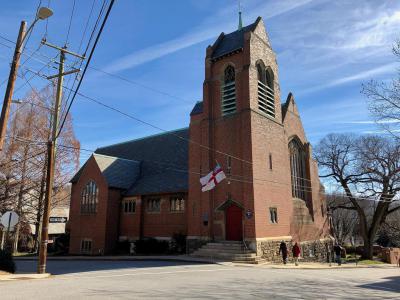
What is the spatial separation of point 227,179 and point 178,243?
6.48 m

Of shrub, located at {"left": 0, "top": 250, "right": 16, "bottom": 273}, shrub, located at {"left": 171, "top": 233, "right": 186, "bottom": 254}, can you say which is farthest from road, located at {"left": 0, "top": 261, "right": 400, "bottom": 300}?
shrub, located at {"left": 171, "top": 233, "right": 186, "bottom": 254}

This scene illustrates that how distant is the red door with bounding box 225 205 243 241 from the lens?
23.9m

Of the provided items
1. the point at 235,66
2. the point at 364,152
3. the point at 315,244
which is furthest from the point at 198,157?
the point at 364,152

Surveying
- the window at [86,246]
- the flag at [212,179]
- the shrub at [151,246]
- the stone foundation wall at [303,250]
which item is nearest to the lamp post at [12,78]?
the flag at [212,179]

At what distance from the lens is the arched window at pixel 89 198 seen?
1278 inches

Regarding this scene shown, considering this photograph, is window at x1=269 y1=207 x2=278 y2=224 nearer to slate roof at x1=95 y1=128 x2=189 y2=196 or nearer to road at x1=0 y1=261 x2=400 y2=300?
slate roof at x1=95 y1=128 x2=189 y2=196

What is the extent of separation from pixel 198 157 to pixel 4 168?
47.8 feet

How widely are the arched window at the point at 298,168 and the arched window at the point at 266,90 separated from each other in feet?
17.4

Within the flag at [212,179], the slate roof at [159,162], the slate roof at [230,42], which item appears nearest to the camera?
the flag at [212,179]

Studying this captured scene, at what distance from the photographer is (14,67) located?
14258 mm

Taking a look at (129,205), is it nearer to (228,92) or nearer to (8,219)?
(228,92)

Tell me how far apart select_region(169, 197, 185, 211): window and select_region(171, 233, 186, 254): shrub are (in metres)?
2.10

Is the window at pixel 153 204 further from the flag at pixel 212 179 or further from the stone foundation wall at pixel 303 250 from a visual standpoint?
the stone foundation wall at pixel 303 250

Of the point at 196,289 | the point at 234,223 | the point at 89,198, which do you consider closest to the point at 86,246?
the point at 89,198
